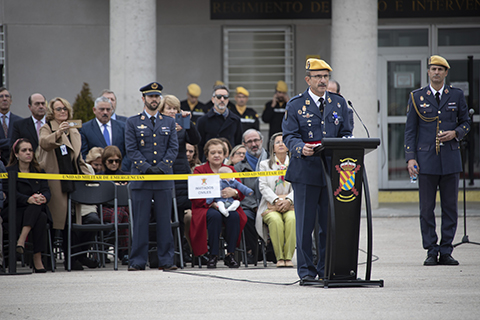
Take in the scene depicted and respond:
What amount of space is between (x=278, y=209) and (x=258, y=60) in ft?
21.9

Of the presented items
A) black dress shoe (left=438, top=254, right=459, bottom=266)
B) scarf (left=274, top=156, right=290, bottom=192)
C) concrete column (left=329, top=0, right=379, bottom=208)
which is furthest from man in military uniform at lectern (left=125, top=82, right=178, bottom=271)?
concrete column (left=329, top=0, right=379, bottom=208)

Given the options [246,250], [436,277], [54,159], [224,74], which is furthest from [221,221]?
[224,74]

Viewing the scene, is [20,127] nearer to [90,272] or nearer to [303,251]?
[90,272]

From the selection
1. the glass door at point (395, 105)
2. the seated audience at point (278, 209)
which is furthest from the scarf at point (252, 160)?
the glass door at point (395, 105)

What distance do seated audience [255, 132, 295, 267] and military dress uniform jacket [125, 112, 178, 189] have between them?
3.79 feet

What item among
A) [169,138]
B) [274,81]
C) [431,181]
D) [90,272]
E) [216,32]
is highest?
[216,32]

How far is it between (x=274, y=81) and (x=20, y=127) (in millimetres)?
6749

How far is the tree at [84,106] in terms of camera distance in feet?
40.0

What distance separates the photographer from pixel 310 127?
5.66m

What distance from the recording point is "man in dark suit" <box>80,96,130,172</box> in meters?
8.77

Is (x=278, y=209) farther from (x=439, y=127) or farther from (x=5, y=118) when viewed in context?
(x=5, y=118)

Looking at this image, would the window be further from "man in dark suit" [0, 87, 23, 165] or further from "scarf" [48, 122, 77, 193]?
"scarf" [48, 122, 77, 193]

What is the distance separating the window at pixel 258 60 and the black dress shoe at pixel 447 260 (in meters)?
7.41

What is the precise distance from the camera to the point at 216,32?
1384 cm
